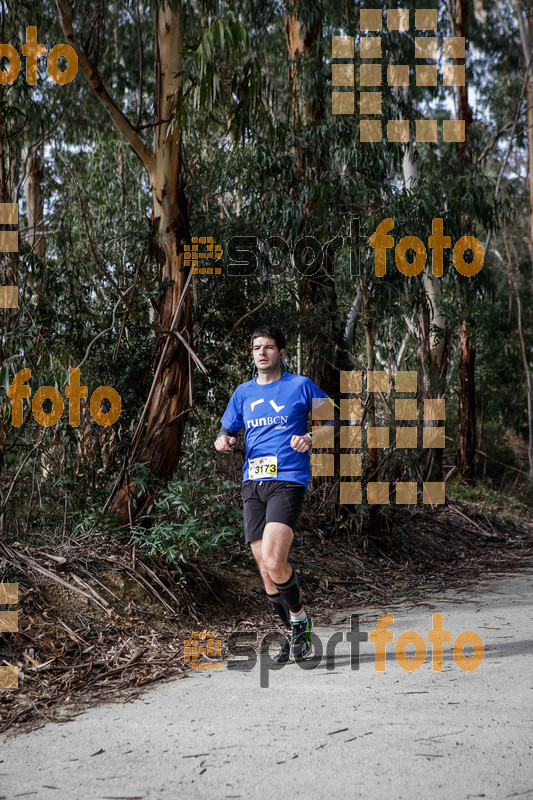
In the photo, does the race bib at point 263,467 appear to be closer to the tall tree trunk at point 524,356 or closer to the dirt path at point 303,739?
the dirt path at point 303,739

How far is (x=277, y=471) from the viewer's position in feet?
15.5

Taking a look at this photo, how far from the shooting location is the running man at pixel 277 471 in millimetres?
4617

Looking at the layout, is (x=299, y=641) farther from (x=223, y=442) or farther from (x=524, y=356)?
(x=524, y=356)

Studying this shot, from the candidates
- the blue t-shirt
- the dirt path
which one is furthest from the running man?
the dirt path

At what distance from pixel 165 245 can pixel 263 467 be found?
120 inches

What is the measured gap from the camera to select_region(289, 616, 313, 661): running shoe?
464 cm

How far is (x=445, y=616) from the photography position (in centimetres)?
590
